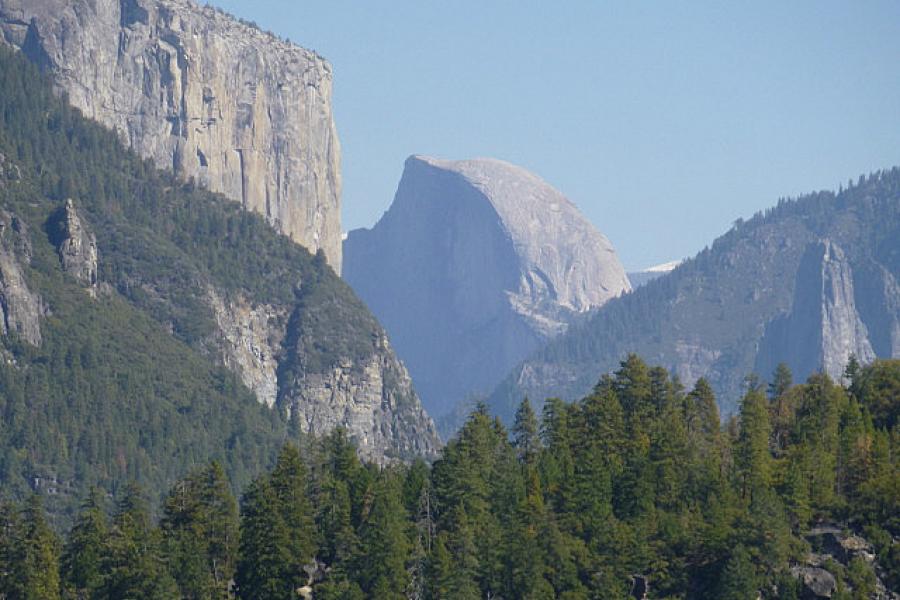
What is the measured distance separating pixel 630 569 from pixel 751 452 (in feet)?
54.8

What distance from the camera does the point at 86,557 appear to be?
15600 centimetres

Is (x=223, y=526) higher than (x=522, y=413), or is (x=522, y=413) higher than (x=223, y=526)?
(x=522, y=413)

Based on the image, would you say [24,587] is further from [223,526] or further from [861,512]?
[861,512]

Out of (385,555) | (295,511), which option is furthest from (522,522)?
(295,511)

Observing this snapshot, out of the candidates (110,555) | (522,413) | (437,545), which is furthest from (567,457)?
(110,555)

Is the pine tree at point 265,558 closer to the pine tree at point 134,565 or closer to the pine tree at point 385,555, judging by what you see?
the pine tree at point 385,555

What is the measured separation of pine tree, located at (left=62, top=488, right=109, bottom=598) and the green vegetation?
0.14 meters

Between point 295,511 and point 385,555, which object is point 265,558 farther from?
point 385,555

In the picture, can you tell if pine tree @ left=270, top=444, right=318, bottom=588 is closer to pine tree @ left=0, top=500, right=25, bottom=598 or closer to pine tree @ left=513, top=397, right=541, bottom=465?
pine tree @ left=0, top=500, right=25, bottom=598

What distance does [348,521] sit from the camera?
534ft

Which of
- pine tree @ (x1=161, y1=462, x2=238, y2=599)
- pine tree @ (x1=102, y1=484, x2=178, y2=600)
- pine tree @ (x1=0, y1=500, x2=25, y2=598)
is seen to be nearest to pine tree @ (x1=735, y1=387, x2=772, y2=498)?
pine tree @ (x1=161, y1=462, x2=238, y2=599)

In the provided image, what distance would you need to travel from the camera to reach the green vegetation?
509 feet

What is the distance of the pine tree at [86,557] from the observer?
154 metres

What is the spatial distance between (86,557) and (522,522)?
28820mm
